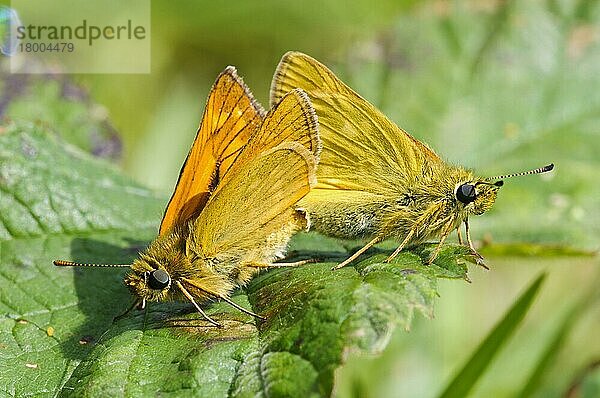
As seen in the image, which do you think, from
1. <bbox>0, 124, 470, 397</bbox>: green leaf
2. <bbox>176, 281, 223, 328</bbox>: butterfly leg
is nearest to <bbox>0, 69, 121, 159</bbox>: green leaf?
<bbox>0, 124, 470, 397</bbox>: green leaf

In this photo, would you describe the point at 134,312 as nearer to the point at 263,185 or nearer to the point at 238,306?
the point at 238,306

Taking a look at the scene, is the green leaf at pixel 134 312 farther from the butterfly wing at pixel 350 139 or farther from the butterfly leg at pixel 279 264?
the butterfly wing at pixel 350 139

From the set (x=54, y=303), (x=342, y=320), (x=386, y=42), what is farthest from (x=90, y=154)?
(x=342, y=320)

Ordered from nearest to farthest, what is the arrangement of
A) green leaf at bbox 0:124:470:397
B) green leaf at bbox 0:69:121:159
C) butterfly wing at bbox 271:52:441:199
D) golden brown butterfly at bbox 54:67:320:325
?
green leaf at bbox 0:124:470:397, golden brown butterfly at bbox 54:67:320:325, butterfly wing at bbox 271:52:441:199, green leaf at bbox 0:69:121:159

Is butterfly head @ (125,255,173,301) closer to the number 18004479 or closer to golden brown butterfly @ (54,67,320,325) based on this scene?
golden brown butterfly @ (54,67,320,325)

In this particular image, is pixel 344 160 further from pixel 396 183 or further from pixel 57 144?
pixel 57 144

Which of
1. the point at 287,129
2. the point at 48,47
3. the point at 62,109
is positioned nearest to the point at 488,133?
the point at 287,129
